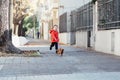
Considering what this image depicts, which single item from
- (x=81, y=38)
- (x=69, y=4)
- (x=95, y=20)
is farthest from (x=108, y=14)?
(x=69, y=4)

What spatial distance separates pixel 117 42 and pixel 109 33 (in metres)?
1.91

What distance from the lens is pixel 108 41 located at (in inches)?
978

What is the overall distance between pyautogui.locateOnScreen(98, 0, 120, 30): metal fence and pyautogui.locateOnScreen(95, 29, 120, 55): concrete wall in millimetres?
344

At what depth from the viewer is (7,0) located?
884 inches

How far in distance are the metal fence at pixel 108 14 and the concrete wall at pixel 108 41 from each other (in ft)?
1.13

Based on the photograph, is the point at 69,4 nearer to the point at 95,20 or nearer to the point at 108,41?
the point at 95,20

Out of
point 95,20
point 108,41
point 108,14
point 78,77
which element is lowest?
point 78,77

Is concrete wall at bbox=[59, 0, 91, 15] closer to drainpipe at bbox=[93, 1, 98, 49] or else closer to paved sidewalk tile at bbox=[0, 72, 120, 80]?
drainpipe at bbox=[93, 1, 98, 49]

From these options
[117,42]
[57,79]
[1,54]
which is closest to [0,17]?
[1,54]

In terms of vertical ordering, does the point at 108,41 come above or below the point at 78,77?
above

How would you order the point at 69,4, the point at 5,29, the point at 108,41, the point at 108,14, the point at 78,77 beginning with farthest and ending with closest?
the point at 69,4
the point at 108,14
the point at 108,41
the point at 5,29
the point at 78,77

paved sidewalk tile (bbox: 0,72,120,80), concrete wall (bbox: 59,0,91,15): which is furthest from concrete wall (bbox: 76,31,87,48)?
paved sidewalk tile (bbox: 0,72,120,80)

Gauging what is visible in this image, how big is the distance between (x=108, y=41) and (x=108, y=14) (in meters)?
1.76

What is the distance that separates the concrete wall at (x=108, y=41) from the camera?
23047 millimetres
